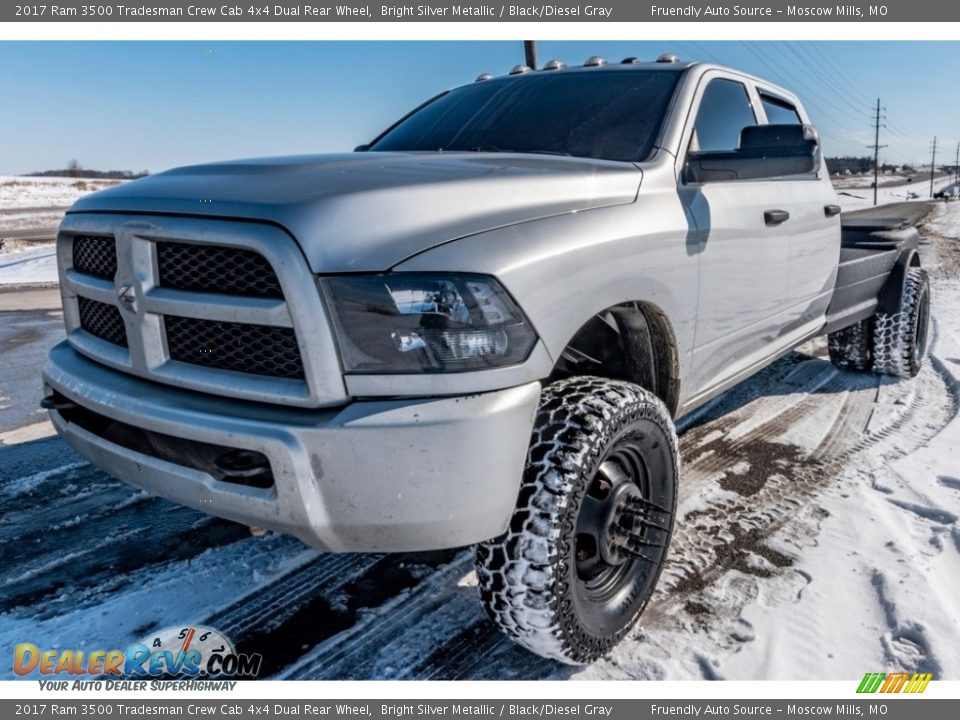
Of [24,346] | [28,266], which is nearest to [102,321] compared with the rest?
[24,346]

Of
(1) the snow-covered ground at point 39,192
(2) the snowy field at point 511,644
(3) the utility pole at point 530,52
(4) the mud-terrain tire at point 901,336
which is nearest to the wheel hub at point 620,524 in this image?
(2) the snowy field at point 511,644

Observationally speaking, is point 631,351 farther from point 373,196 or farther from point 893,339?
point 893,339

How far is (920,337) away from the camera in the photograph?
543 centimetres

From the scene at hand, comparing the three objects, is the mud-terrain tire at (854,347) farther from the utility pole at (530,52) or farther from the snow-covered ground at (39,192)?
the snow-covered ground at (39,192)

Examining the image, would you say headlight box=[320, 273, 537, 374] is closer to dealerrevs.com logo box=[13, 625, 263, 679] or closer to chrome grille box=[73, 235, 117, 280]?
chrome grille box=[73, 235, 117, 280]

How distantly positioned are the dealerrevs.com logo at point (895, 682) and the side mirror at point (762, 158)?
5.84 ft

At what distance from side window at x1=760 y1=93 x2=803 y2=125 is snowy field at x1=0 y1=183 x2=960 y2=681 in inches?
74.4

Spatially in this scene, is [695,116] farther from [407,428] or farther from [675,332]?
[407,428]

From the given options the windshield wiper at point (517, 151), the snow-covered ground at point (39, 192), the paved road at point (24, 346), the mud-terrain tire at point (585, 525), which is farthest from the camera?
the snow-covered ground at point (39, 192)

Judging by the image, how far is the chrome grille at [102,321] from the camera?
2.27m

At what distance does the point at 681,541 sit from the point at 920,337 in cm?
366

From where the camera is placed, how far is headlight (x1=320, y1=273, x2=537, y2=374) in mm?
1759

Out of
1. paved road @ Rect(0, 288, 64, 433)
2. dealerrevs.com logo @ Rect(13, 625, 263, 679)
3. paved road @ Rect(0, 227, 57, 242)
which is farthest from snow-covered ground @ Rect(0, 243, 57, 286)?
dealerrevs.com logo @ Rect(13, 625, 263, 679)

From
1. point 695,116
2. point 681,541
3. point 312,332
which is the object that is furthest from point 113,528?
point 695,116
